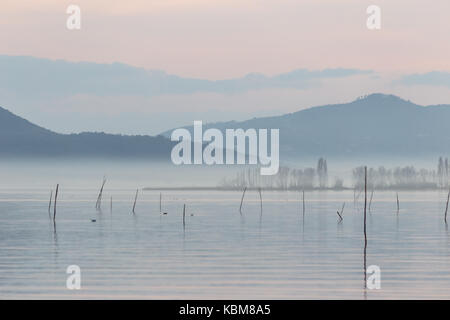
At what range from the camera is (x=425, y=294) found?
2895 centimetres

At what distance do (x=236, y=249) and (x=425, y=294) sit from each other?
671 inches

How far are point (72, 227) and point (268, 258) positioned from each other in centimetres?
2656

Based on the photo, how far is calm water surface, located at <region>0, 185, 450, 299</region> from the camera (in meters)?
29.7

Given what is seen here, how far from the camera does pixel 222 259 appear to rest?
131 feet

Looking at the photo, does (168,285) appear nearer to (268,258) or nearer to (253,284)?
(253,284)

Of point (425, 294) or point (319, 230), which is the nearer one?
point (425, 294)

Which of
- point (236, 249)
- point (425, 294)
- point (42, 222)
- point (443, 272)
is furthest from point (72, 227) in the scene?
point (425, 294)

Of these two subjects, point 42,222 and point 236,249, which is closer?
point 236,249

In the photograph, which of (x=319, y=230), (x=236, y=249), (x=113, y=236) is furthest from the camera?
(x=319, y=230)

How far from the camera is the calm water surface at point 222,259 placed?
97.3 feet

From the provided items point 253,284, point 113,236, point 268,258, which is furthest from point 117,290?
point 113,236
